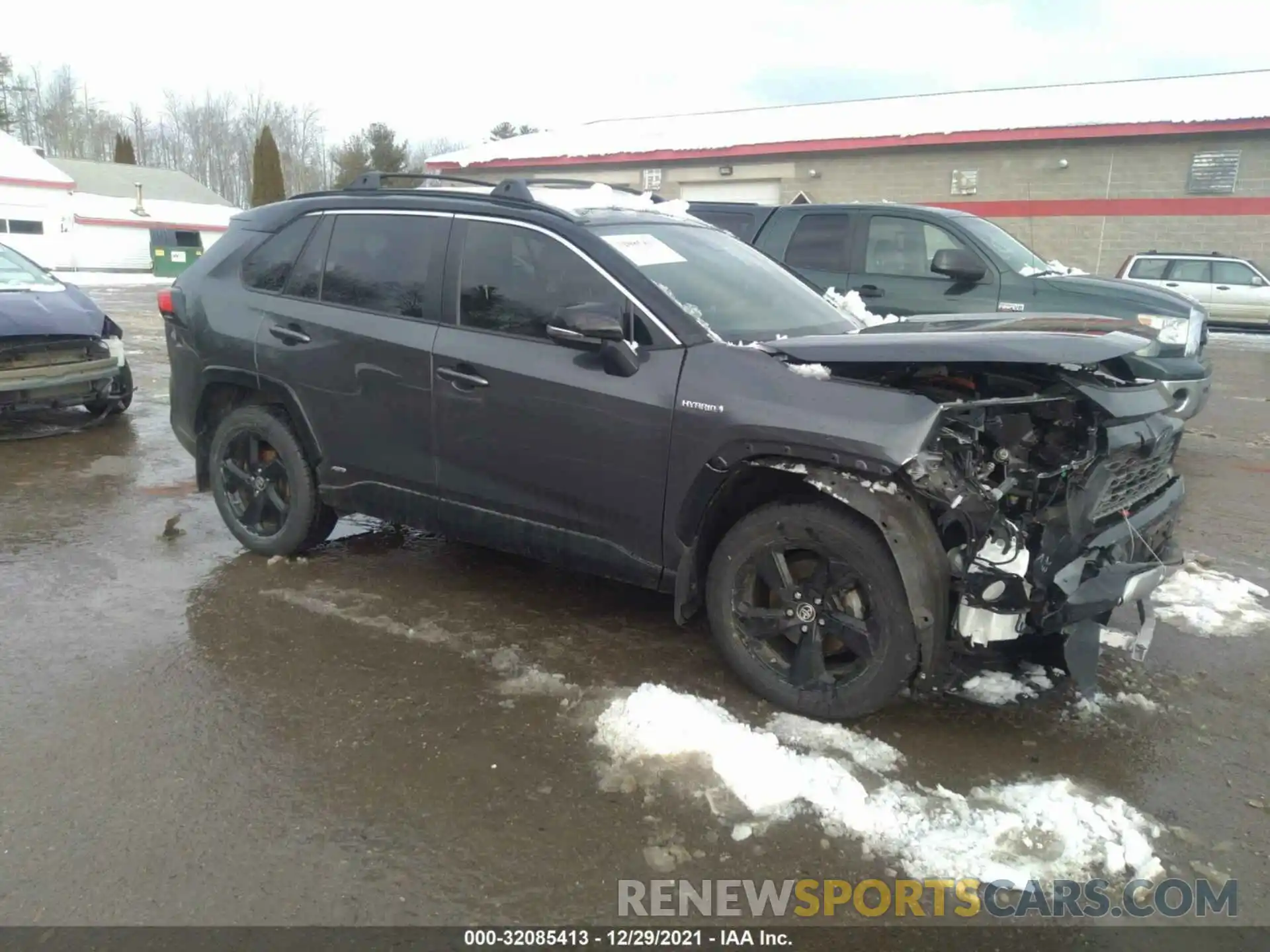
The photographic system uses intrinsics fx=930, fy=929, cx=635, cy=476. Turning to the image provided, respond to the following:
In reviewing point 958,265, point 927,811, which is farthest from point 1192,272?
point 927,811

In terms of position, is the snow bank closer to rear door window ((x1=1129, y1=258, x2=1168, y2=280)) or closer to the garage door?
the garage door

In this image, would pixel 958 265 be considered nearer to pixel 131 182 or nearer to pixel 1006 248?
pixel 1006 248

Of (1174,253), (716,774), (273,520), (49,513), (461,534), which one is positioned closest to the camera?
(716,774)

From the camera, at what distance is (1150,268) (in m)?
18.3

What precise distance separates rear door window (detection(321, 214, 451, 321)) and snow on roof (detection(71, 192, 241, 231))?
4224 centimetres

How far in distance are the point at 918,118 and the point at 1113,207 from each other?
599 centimetres

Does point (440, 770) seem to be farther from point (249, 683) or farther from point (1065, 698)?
point (1065, 698)

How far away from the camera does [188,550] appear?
5.21 m

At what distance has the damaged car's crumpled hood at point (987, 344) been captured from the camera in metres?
3.04

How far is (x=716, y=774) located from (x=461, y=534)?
1742 mm

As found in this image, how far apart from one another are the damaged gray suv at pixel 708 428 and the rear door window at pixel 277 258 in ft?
0.04

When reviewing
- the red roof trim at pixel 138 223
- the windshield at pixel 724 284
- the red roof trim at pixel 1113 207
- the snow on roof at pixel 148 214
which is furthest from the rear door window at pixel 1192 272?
the snow on roof at pixel 148 214

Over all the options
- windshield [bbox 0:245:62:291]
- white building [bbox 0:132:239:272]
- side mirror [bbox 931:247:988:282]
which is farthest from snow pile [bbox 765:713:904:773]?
white building [bbox 0:132:239:272]

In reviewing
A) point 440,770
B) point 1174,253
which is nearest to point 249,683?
point 440,770
